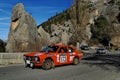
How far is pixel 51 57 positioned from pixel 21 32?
59.8 ft

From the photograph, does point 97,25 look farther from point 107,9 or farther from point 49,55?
point 49,55

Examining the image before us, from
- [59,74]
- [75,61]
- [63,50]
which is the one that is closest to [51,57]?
[63,50]

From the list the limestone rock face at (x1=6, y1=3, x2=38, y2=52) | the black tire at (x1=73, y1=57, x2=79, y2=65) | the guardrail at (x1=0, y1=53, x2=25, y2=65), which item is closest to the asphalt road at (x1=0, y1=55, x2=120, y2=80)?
the black tire at (x1=73, y1=57, x2=79, y2=65)

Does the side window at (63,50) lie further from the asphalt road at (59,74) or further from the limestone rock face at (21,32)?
the limestone rock face at (21,32)

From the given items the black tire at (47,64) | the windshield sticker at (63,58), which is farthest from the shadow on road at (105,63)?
the black tire at (47,64)

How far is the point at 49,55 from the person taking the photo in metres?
19.1

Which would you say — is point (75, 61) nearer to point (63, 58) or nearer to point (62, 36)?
point (63, 58)

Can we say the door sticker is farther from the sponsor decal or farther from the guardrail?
the guardrail

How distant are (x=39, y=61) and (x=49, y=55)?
922 millimetres

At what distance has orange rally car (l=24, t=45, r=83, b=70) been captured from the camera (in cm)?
1863

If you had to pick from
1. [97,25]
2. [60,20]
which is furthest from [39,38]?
[60,20]

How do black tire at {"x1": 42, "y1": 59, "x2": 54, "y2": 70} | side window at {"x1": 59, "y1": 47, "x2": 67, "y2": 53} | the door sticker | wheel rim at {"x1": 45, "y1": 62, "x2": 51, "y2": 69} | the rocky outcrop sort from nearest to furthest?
1. black tire at {"x1": 42, "y1": 59, "x2": 54, "y2": 70}
2. wheel rim at {"x1": 45, "y1": 62, "x2": 51, "y2": 69}
3. the door sticker
4. side window at {"x1": 59, "y1": 47, "x2": 67, "y2": 53}
5. the rocky outcrop

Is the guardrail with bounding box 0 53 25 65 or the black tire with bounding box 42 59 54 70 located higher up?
the guardrail with bounding box 0 53 25 65

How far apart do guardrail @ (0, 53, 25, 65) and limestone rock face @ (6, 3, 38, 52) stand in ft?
31.5
